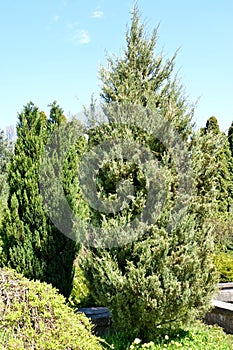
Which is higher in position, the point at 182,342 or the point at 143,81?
the point at 143,81

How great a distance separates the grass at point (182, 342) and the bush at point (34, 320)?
171cm

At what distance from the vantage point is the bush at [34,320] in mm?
2119

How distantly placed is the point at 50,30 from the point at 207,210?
3342mm

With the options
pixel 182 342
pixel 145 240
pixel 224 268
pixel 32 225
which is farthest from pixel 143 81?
pixel 224 268

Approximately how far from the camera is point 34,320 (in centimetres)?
222

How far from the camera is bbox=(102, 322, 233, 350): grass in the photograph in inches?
163

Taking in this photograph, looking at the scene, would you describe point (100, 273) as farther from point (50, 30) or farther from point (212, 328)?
point (50, 30)

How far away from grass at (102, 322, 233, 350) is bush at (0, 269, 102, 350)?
1714 mm

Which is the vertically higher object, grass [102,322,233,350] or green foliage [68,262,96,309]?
green foliage [68,262,96,309]

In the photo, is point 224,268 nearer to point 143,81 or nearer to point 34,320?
point 143,81

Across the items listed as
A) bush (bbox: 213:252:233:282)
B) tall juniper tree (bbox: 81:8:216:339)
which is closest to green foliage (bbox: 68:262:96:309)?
tall juniper tree (bbox: 81:8:216:339)

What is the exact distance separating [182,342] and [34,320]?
281 centimetres

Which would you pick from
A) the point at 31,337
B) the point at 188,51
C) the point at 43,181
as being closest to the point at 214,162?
the point at 188,51

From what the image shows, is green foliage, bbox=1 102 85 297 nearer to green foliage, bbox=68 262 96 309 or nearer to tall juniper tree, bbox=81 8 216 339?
green foliage, bbox=68 262 96 309
